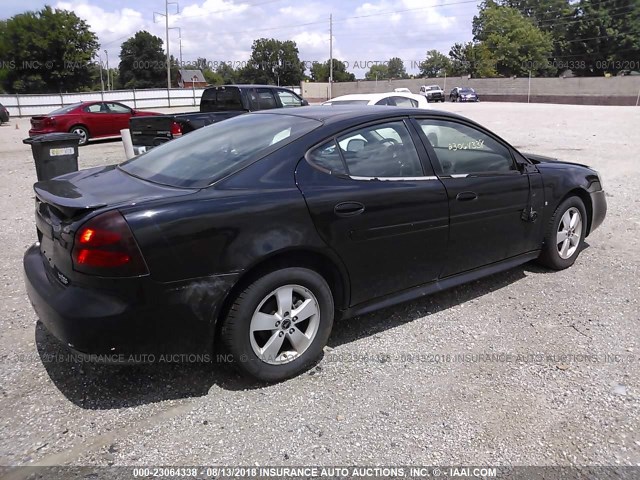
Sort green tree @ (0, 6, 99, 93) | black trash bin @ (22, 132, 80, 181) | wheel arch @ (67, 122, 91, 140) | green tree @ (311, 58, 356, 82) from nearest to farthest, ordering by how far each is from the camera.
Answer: black trash bin @ (22, 132, 80, 181) < wheel arch @ (67, 122, 91, 140) < green tree @ (0, 6, 99, 93) < green tree @ (311, 58, 356, 82)

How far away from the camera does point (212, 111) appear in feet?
36.9

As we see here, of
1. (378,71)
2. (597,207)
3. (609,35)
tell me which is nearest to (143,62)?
(609,35)

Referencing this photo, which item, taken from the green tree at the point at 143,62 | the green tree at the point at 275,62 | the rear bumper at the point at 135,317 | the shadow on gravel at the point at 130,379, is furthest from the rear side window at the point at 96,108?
the green tree at the point at 275,62

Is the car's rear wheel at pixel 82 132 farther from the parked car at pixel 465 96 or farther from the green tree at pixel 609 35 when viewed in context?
the green tree at pixel 609 35

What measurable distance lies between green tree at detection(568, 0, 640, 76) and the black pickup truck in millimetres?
70980

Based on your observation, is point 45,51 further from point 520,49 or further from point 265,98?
point 520,49

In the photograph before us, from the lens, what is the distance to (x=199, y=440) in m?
2.52

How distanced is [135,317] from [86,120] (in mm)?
14795

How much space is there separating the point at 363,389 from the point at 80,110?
49.9 ft

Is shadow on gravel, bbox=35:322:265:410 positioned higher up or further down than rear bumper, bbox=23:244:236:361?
further down

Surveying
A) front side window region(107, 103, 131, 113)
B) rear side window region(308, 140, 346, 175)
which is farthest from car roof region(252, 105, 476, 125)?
front side window region(107, 103, 131, 113)

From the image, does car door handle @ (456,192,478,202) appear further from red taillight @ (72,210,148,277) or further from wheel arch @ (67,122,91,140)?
wheel arch @ (67,122,91,140)

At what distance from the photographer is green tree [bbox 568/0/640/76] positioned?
66.2 meters

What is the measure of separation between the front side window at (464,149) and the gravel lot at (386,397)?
108 centimetres
